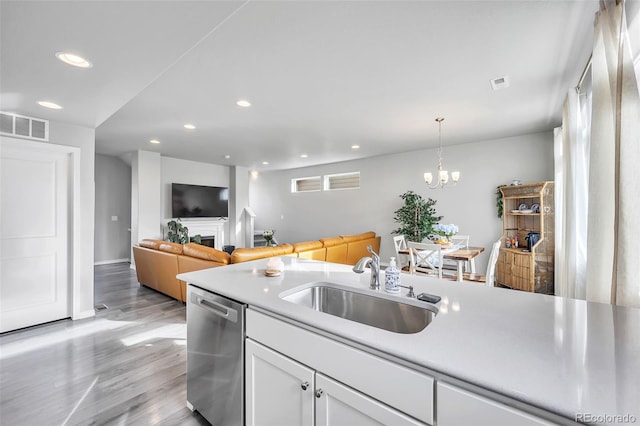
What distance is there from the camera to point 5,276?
2891mm

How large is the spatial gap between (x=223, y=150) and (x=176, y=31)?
4.49 m

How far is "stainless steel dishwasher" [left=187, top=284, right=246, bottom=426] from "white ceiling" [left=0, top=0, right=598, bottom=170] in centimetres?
159

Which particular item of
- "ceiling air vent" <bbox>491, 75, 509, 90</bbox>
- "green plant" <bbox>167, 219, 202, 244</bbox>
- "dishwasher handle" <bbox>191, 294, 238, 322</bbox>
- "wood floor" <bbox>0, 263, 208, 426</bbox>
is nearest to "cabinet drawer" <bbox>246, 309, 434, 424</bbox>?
"dishwasher handle" <bbox>191, 294, 238, 322</bbox>

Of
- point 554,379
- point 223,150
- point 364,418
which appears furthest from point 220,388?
point 223,150

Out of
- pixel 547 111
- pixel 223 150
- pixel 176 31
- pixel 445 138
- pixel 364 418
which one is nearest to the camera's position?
pixel 364 418

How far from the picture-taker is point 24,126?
2.89 m

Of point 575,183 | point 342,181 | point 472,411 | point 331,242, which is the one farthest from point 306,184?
point 472,411

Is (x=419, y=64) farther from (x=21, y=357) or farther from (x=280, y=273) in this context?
(x=21, y=357)

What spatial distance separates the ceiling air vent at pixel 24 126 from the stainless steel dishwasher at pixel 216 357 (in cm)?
295

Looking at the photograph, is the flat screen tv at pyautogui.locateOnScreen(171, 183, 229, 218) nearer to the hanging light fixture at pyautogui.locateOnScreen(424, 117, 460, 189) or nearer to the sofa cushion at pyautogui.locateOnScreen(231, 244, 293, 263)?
the sofa cushion at pyautogui.locateOnScreen(231, 244, 293, 263)

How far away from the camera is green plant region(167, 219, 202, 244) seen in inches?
241

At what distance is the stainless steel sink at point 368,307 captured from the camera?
1.28m

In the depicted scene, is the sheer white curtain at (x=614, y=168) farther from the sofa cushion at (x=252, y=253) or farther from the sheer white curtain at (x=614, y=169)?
the sofa cushion at (x=252, y=253)

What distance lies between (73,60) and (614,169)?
345cm
